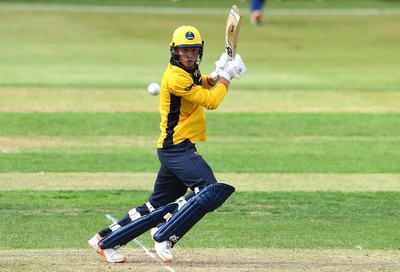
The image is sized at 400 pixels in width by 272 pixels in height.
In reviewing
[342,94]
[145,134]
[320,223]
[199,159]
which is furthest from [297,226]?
[342,94]

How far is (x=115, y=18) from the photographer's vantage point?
119ft

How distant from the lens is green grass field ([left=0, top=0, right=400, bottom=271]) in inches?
A: 384

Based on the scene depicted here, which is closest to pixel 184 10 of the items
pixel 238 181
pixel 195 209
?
→ pixel 238 181

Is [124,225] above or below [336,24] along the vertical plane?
above

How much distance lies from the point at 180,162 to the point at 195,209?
0.50 meters

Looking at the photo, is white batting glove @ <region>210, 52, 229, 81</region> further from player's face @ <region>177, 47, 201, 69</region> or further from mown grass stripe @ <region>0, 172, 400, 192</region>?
mown grass stripe @ <region>0, 172, 400, 192</region>

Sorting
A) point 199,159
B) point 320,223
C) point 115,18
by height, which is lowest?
point 115,18

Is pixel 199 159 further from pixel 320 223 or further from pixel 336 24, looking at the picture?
pixel 336 24

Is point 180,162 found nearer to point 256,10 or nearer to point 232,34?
point 232,34

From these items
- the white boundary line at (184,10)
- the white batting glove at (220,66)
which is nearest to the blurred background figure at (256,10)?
the white boundary line at (184,10)

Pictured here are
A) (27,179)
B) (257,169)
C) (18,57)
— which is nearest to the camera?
(27,179)

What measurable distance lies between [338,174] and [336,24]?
2213 cm

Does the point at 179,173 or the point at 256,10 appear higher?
the point at 179,173

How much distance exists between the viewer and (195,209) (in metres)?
8.63
